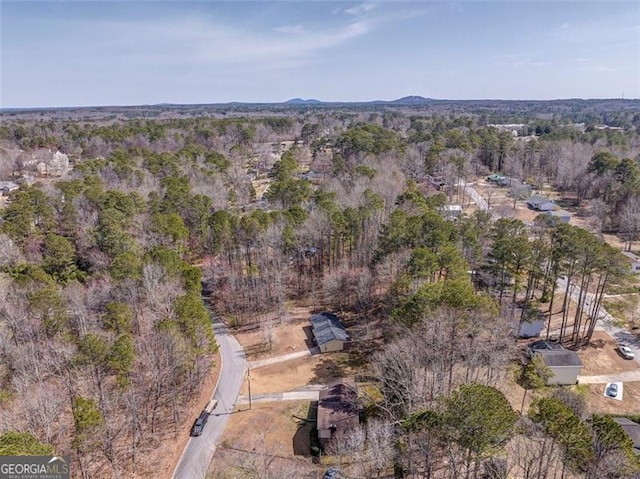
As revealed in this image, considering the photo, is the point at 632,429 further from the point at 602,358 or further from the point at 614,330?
the point at 614,330

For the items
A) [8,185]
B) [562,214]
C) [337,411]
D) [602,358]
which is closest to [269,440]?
[337,411]

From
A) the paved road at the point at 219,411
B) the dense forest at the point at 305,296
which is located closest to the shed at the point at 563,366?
the dense forest at the point at 305,296

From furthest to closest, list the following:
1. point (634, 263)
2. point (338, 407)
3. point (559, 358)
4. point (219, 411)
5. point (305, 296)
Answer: point (634, 263)
point (305, 296)
point (559, 358)
point (219, 411)
point (338, 407)

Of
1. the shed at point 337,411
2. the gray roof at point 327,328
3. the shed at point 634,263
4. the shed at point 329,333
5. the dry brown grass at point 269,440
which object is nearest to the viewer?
the dry brown grass at point 269,440

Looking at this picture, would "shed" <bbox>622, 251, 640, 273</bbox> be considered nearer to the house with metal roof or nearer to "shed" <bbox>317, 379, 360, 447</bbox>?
the house with metal roof

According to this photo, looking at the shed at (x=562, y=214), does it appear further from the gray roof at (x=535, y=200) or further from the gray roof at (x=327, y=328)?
the gray roof at (x=327, y=328)

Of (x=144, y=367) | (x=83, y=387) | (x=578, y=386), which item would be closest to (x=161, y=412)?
(x=144, y=367)
